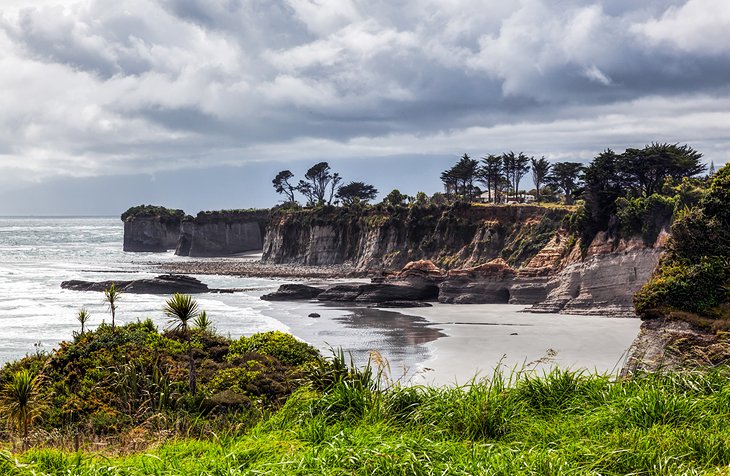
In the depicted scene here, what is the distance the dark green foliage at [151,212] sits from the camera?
187875 millimetres

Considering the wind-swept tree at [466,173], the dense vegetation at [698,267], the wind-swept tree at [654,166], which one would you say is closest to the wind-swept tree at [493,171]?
the wind-swept tree at [466,173]

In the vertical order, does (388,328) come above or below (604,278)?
below

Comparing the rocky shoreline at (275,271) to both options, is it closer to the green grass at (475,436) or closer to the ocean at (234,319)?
the ocean at (234,319)

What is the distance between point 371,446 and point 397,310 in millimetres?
49958

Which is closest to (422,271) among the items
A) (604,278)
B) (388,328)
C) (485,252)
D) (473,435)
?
(604,278)

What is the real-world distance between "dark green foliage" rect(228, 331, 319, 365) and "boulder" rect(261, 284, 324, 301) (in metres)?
42.1

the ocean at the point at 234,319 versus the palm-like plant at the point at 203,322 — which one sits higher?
the palm-like plant at the point at 203,322

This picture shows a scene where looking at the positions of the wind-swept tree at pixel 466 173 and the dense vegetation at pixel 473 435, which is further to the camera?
the wind-swept tree at pixel 466 173

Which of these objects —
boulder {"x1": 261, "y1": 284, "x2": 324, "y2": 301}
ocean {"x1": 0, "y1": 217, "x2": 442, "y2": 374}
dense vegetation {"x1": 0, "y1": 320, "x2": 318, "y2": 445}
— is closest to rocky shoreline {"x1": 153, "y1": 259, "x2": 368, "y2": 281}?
ocean {"x1": 0, "y1": 217, "x2": 442, "y2": 374}

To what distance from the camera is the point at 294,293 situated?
2694 inches

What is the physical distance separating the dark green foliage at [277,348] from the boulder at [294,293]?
4209 centimetres

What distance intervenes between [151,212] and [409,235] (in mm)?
110188

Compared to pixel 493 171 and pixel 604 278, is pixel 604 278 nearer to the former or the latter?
pixel 604 278

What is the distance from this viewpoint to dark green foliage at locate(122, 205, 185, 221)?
188m
